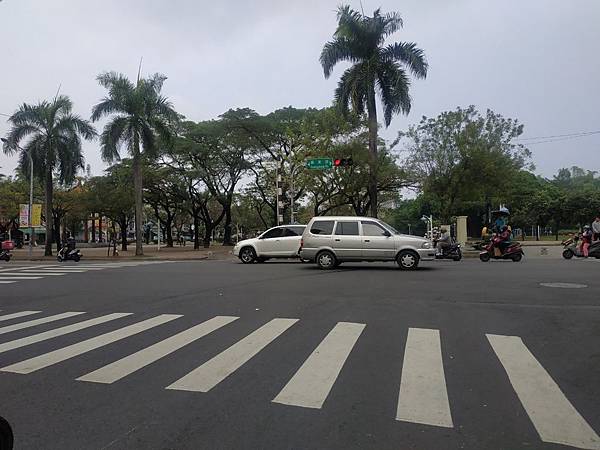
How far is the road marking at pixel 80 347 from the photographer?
5.68 meters

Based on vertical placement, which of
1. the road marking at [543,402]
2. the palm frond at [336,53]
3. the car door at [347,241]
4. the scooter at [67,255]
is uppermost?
the palm frond at [336,53]

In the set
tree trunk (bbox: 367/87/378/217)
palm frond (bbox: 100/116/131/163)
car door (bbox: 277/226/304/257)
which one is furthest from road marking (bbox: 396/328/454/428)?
palm frond (bbox: 100/116/131/163)

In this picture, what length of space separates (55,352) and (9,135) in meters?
28.9

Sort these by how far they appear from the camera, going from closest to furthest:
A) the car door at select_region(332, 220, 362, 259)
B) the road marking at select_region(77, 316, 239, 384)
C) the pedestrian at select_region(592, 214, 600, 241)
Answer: the road marking at select_region(77, 316, 239, 384), the car door at select_region(332, 220, 362, 259), the pedestrian at select_region(592, 214, 600, 241)

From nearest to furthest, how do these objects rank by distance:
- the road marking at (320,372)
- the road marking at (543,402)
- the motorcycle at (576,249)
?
1. the road marking at (543,402)
2. the road marking at (320,372)
3. the motorcycle at (576,249)

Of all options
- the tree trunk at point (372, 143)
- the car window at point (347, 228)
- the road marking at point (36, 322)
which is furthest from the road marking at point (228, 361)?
the tree trunk at point (372, 143)

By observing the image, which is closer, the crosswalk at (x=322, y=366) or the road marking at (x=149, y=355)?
the crosswalk at (x=322, y=366)

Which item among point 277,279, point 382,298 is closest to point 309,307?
point 382,298

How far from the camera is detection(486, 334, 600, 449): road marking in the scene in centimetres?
368

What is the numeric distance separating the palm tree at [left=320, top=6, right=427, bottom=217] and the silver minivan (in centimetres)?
1170

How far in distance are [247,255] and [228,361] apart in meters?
15.5

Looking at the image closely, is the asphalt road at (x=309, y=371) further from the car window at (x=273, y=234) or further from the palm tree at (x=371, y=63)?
the palm tree at (x=371, y=63)

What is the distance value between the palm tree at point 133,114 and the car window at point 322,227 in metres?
16.0

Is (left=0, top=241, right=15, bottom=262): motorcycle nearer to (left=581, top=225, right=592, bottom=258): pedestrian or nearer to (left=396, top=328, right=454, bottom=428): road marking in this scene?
(left=396, top=328, right=454, bottom=428): road marking
